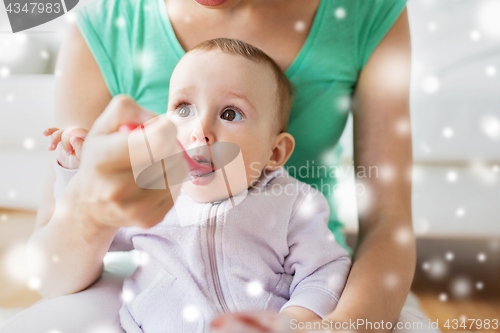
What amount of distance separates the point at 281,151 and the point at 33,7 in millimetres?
975

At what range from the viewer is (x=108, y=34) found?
74cm

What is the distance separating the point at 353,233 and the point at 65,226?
1080 mm

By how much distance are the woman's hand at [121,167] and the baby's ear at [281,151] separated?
0.34 meters

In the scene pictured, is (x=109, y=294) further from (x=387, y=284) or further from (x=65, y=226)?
(x=387, y=284)

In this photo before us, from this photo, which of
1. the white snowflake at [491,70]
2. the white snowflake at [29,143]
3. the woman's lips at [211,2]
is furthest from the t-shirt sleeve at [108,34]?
the white snowflake at [491,70]

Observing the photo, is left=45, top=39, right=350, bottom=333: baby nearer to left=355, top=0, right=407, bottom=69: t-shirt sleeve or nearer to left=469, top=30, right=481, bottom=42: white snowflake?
left=355, top=0, right=407, bottom=69: t-shirt sleeve

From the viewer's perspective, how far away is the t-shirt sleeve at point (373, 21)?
71 cm

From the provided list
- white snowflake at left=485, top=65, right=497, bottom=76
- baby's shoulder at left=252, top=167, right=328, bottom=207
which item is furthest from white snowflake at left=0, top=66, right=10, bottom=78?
white snowflake at left=485, top=65, right=497, bottom=76

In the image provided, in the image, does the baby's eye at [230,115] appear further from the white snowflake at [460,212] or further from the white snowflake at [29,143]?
the white snowflake at [29,143]

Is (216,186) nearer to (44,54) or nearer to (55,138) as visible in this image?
(55,138)

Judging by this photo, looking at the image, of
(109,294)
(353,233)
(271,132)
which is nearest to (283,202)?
(271,132)

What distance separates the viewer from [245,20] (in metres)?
0.73

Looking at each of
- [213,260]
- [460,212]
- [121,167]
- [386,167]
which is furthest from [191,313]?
[460,212]

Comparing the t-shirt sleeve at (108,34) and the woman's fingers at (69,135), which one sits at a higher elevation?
the t-shirt sleeve at (108,34)
